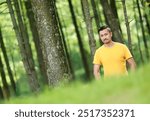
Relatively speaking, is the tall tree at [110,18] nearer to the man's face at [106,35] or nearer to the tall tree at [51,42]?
the tall tree at [51,42]

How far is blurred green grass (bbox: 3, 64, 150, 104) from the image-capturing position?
177 inches

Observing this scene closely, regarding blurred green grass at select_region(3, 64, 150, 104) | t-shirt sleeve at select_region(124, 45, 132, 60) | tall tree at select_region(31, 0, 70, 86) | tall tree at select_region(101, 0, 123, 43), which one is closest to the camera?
blurred green grass at select_region(3, 64, 150, 104)

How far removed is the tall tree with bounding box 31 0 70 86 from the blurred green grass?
15.6 feet

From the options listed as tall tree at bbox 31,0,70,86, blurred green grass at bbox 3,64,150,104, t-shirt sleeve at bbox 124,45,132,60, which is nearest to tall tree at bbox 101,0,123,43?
tall tree at bbox 31,0,70,86

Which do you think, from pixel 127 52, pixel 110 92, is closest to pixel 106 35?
pixel 127 52

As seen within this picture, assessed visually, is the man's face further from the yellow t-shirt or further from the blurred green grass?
the blurred green grass

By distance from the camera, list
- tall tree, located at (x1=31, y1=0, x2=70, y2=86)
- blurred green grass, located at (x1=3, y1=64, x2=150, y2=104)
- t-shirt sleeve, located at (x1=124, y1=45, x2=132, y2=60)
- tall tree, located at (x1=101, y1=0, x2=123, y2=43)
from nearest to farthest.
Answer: blurred green grass, located at (x1=3, y1=64, x2=150, y2=104) < t-shirt sleeve, located at (x1=124, y1=45, x2=132, y2=60) < tall tree, located at (x1=31, y1=0, x2=70, y2=86) < tall tree, located at (x1=101, y1=0, x2=123, y2=43)

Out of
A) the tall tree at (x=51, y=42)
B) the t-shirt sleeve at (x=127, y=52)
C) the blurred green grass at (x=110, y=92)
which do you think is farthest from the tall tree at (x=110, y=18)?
the blurred green grass at (x=110, y=92)

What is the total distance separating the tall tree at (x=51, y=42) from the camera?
10.1 metres

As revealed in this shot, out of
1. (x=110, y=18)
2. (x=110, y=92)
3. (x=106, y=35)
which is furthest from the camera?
(x=110, y=18)

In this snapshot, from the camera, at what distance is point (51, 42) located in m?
10.1

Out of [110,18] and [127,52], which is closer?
[127,52]

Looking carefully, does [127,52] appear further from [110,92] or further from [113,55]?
[110,92]

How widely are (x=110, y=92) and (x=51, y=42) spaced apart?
5.54 meters
